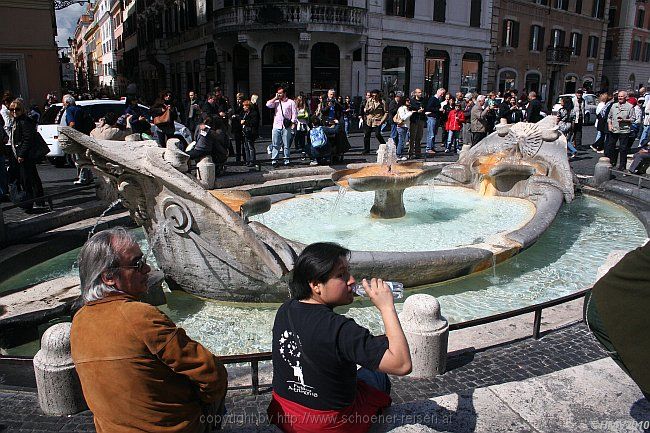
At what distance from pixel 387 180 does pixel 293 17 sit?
63.3 feet

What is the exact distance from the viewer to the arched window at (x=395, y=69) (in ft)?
91.5

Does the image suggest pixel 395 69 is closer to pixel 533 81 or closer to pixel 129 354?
pixel 533 81

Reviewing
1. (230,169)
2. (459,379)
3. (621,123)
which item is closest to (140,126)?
(230,169)

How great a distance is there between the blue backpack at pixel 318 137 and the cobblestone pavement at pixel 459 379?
8403mm

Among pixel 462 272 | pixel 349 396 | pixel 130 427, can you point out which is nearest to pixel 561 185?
pixel 462 272

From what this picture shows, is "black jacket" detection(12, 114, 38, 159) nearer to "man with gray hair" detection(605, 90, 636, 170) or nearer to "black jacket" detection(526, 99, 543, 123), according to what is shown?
"black jacket" detection(526, 99, 543, 123)

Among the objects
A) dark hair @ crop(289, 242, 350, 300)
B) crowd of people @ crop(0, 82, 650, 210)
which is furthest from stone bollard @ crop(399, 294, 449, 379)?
crowd of people @ crop(0, 82, 650, 210)

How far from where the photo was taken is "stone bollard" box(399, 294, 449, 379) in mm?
3617

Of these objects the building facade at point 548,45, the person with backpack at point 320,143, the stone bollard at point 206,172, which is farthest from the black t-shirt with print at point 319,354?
the building facade at point 548,45

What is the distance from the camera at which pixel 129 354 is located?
2.01 m

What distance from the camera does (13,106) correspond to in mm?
8555

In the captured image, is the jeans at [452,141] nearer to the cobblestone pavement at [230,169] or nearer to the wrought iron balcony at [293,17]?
the cobblestone pavement at [230,169]

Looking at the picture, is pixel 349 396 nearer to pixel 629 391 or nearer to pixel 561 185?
pixel 629 391

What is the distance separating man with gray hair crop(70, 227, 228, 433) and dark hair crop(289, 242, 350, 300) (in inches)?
19.7
